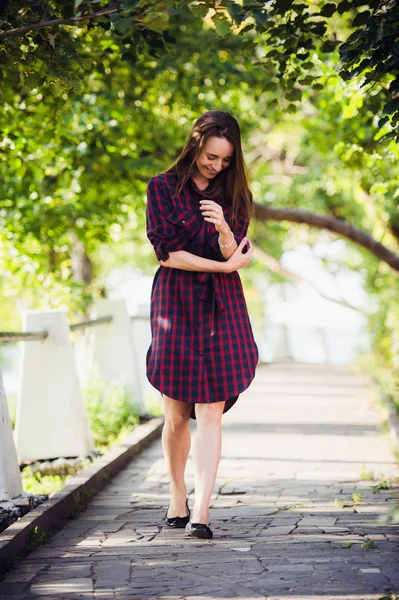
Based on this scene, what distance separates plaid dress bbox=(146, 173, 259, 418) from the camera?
4770 mm

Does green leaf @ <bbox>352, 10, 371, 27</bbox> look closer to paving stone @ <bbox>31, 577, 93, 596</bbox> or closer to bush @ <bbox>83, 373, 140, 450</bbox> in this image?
paving stone @ <bbox>31, 577, 93, 596</bbox>

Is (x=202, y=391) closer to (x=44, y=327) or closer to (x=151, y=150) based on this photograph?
(x=44, y=327)

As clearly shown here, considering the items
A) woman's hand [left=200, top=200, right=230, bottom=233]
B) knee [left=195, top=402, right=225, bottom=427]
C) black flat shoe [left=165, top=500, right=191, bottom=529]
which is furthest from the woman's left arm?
black flat shoe [left=165, top=500, right=191, bottom=529]

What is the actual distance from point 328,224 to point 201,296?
356 inches

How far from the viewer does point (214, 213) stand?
4.54m

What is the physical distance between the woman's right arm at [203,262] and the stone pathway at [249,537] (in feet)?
4.75

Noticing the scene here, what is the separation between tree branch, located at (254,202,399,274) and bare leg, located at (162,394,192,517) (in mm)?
8514

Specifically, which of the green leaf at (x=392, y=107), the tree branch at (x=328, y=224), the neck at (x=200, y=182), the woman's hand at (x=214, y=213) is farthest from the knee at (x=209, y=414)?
→ the tree branch at (x=328, y=224)

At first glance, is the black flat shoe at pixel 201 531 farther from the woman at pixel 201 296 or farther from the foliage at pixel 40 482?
the foliage at pixel 40 482

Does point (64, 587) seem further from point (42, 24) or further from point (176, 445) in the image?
point (42, 24)

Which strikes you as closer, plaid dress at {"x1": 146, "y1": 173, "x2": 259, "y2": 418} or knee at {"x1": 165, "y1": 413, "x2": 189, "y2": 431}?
plaid dress at {"x1": 146, "y1": 173, "x2": 259, "y2": 418}

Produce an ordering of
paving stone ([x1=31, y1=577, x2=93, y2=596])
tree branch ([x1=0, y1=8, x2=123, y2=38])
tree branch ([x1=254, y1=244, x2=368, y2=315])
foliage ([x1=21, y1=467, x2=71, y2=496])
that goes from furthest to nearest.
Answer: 1. tree branch ([x1=254, y1=244, x2=368, y2=315])
2. foliage ([x1=21, y1=467, x2=71, y2=496])
3. tree branch ([x1=0, y1=8, x2=123, y2=38])
4. paving stone ([x1=31, y1=577, x2=93, y2=596])

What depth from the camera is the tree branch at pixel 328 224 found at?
43.6ft

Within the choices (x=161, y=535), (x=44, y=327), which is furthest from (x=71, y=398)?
(x=161, y=535)
